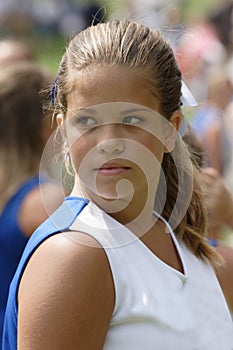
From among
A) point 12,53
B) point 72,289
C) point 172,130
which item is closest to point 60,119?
point 172,130

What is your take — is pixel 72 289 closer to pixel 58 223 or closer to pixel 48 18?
pixel 58 223

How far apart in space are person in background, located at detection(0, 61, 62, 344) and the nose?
1.26 m

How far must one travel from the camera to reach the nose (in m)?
1.66

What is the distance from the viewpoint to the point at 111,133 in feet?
5.49

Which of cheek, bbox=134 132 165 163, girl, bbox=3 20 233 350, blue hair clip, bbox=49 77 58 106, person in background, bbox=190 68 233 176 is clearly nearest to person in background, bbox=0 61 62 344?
blue hair clip, bbox=49 77 58 106

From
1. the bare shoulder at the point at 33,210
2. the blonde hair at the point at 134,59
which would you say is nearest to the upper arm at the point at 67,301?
the blonde hair at the point at 134,59

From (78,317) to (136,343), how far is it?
0.13 m

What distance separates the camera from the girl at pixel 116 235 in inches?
61.2

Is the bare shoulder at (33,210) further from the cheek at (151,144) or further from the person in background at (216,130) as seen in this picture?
the person in background at (216,130)

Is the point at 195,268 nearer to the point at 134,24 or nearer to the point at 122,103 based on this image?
the point at 122,103

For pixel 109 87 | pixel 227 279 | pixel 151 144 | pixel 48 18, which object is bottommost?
pixel 227 279

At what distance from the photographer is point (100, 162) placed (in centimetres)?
167

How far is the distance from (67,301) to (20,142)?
63.5 inches

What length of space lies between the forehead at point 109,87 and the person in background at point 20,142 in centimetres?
121
